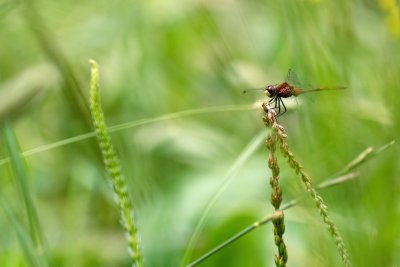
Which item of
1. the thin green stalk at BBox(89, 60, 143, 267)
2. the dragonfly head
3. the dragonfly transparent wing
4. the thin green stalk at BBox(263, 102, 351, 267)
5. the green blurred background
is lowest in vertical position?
the thin green stalk at BBox(263, 102, 351, 267)

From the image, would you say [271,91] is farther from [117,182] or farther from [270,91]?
[117,182]

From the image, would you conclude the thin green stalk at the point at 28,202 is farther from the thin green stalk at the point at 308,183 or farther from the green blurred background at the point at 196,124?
the thin green stalk at the point at 308,183

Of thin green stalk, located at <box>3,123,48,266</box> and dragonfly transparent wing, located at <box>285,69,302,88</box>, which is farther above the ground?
dragonfly transparent wing, located at <box>285,69,302,88</box>

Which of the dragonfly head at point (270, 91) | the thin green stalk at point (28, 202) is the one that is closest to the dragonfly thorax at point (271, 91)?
the dragonfly head at point (270, 91)

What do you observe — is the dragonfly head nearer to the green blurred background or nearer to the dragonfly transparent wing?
the dragonfly transparent wing

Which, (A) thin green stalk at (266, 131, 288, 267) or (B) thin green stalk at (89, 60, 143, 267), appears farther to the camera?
(B) thin green stalk at (89, 60, 143, 267)

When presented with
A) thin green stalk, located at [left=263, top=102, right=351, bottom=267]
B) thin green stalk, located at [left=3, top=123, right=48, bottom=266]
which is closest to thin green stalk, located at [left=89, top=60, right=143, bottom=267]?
thin green stalk, located at [left=3, top=123, right=48, bottom=266]

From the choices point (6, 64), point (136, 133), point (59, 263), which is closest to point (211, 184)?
point (136, 133)

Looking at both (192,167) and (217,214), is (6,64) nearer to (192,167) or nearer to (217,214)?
(192,167)

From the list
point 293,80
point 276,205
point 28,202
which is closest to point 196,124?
point 293,80
